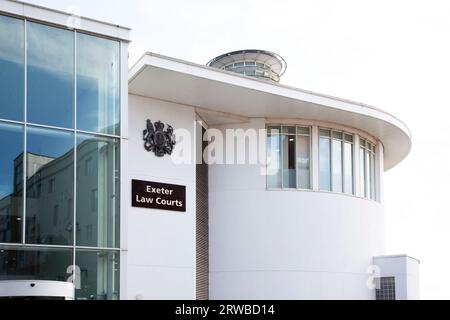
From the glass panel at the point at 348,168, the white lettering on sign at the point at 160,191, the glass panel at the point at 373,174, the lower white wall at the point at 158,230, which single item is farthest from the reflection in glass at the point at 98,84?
the glass panel at the point at 373,174

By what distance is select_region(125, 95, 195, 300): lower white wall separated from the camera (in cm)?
1920

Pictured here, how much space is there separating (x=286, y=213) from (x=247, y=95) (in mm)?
4258

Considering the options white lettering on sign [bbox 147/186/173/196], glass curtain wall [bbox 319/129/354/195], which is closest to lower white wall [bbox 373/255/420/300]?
glass curtain wall [bbox 319/129/354/195]

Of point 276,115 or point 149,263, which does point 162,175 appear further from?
point 276,115

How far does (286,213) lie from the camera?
867 inches

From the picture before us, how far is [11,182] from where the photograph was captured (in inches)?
558

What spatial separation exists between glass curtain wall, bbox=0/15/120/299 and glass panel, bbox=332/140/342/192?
956 cm

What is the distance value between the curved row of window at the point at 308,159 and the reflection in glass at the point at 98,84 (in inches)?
302

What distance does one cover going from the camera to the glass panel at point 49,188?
1430 cm

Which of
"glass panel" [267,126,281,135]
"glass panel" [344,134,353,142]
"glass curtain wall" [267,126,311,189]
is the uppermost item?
"glass panel" [267,126,281,135]

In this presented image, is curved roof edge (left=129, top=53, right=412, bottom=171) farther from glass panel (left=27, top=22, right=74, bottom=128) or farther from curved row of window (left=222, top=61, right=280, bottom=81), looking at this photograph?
curved row of window (left=222, top=61, right=280, bottom=81)

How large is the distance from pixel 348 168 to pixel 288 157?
2427mm

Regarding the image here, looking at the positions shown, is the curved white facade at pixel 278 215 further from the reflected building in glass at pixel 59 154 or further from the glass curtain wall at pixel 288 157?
the reflected building in glass at pixel 59 154
